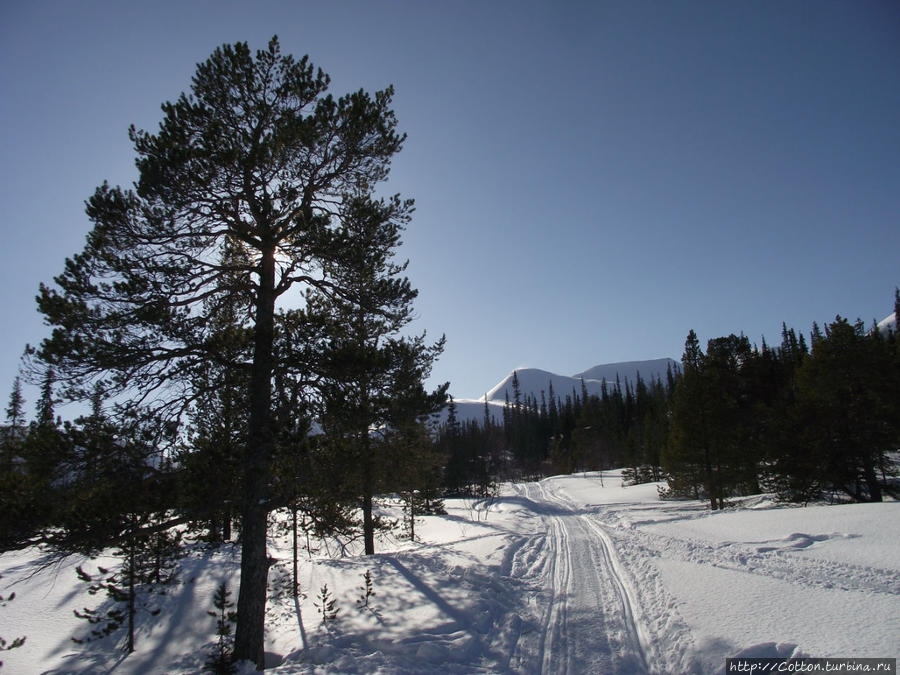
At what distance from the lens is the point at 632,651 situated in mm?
7035

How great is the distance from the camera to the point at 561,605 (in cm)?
949

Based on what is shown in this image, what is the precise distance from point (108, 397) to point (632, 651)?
32.6 ft

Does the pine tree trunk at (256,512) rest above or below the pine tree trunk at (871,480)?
above

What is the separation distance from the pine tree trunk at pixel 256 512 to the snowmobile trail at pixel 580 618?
4.48 metres

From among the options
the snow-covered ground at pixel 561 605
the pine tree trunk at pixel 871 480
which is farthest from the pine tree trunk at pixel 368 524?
the pine tree trunk at pixel 871 480

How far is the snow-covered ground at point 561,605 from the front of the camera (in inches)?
269

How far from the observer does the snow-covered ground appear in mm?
6820

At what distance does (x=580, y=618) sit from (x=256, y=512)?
264 inches

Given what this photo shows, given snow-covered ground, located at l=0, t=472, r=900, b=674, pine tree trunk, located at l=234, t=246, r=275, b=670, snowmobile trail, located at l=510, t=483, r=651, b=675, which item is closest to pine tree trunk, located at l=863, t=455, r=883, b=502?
snow-covered ground, located at l=0, t=472, r=900, b=674

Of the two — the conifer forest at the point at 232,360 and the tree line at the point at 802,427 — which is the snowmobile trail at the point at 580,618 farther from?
the tree line at the point at 802,427

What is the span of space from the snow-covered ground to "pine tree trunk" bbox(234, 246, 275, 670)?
92 cm

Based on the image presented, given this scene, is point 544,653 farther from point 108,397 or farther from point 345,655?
point 108,397

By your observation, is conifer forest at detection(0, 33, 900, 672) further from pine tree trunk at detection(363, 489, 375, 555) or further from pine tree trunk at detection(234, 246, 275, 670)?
pine tree trunk at detection(363, 489, 375, 555)

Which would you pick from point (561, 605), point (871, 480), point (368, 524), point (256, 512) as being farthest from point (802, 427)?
point (256, 512)
